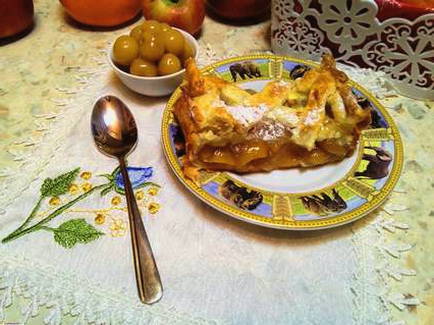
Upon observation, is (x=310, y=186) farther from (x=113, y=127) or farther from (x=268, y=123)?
(x=113, y=127)

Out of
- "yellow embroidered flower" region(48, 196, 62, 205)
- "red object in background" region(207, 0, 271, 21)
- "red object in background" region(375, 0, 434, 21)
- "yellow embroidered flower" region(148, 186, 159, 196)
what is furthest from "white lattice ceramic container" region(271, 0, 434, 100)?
"yellow embroidered flower" region(48, 196, 62, 205)

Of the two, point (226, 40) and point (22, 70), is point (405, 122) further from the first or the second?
point (22, 70)

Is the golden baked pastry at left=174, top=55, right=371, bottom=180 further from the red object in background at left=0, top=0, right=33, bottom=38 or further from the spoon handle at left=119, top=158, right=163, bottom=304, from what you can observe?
the red object in background at left=0, top=0, right=33, bottom=38

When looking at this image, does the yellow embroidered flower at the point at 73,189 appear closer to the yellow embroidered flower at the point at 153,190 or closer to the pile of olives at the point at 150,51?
the yellow embroidered flower at the point at 153,190

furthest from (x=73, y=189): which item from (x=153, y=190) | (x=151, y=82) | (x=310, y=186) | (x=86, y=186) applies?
(x=310, y=186)

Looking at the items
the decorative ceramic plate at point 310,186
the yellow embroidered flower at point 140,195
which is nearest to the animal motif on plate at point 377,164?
the decorative ceramic plate at point 310,186
